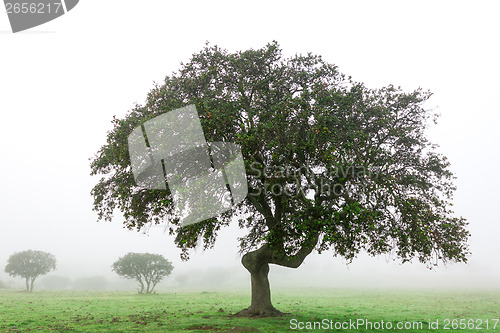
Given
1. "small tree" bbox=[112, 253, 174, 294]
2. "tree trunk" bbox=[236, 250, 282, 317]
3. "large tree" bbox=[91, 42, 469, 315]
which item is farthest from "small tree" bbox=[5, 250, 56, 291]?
"tree trunk" bbox=[236, 250, 282, 317]

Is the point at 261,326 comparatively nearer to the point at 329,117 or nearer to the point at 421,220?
the point at 421,220

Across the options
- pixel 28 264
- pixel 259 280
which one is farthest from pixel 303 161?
pixel 28 264

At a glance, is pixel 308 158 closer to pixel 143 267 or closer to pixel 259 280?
pixel 259 280

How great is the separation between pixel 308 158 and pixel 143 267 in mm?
57554

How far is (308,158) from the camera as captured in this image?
66.4 feet

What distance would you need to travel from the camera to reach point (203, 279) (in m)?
148

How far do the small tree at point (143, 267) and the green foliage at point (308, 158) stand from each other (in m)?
46.5

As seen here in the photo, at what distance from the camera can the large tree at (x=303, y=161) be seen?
17.6 metres

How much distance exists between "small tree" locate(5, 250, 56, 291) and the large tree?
220ft

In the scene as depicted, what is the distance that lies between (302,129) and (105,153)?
13509 millimetres

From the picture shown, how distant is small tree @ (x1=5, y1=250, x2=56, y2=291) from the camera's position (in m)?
72.7

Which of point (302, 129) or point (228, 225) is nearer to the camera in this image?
point (302, 129)

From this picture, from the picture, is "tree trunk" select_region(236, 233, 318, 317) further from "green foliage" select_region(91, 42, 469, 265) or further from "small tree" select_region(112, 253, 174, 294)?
"small tree" select_region(112, 253, 174, 294)

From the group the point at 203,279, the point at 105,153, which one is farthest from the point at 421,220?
the point at 203,279
